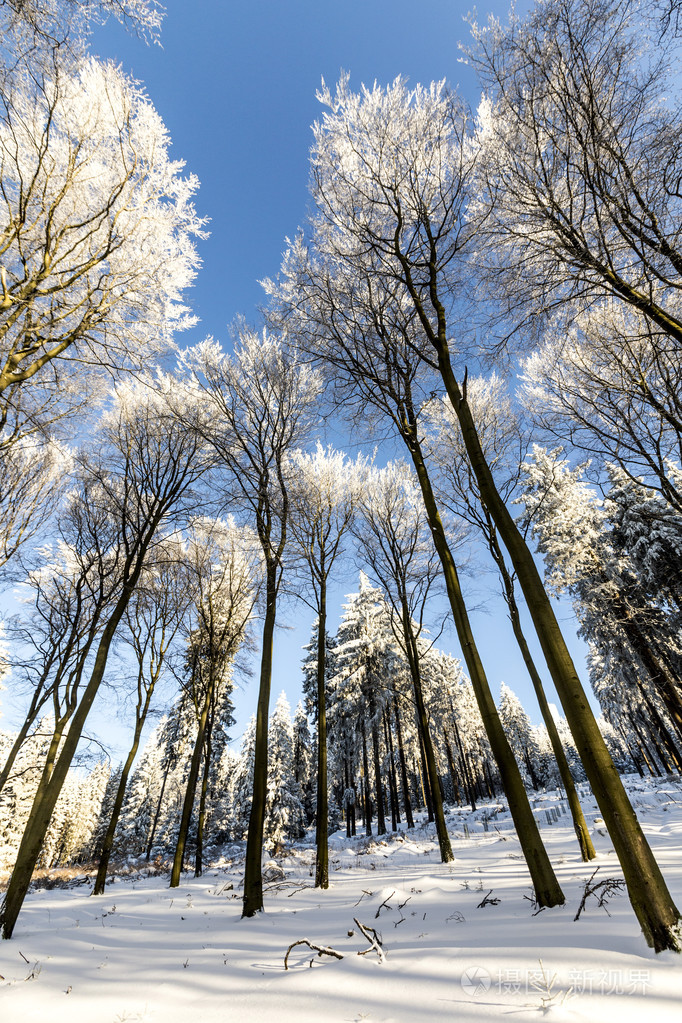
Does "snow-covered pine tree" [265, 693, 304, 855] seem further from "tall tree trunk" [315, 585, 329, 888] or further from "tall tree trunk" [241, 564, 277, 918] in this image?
"tall tree trunk" [241, 564, 277, 918]

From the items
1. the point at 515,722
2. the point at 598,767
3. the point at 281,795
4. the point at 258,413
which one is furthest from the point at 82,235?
the point at 515,722

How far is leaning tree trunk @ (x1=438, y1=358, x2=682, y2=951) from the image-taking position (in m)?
2.33

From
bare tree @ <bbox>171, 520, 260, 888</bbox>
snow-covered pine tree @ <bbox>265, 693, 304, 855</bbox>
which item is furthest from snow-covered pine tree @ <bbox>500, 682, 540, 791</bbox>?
bare tree @ <bbox>171, 520, 260, 888</bbox>

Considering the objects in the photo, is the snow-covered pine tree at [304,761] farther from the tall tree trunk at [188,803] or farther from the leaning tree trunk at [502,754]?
the leaning tree trunk at [502,754]

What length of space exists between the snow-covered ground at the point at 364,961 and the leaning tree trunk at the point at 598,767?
20 centimetres

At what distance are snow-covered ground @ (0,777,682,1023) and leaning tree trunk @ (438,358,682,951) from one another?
0.20 meters

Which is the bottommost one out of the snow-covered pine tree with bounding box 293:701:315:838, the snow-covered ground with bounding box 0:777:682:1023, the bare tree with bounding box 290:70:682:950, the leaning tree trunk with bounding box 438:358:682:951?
the snow-covered ground with bounding box 0:777:682:1023

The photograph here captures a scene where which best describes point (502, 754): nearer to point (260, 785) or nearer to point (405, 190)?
point (260, 785)

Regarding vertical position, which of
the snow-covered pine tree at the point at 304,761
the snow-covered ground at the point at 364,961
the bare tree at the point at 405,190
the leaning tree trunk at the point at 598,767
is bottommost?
the snow-covered ground at the point at 364,961

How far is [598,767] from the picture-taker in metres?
2.83

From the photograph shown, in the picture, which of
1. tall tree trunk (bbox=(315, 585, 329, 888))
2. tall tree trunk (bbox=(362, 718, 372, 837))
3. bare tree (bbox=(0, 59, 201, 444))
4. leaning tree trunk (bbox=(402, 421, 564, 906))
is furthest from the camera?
tall tree trunk (bbox=(362, 718, 372, 837))

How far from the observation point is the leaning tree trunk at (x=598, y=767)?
2.33m

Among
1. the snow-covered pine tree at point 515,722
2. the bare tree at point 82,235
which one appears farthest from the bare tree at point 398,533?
the snow-covered pine tree at point 515,722

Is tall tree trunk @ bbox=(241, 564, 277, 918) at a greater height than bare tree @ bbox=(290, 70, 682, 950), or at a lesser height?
lesser
